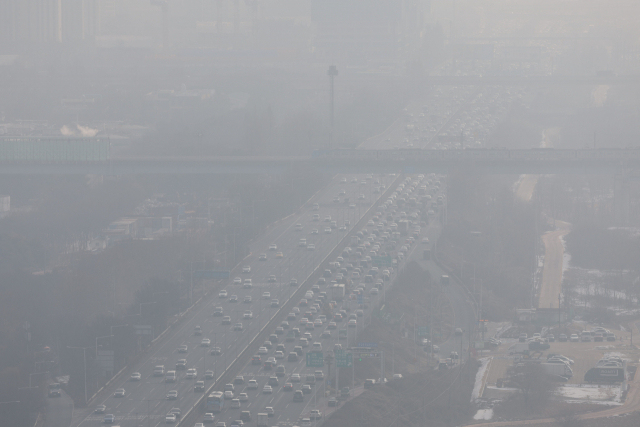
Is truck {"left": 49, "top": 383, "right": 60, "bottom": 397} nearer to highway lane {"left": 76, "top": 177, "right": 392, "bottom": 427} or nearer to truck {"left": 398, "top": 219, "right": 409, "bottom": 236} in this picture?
highway lane {"left": 76, "top": 177, "right": 392, "bottom": 427}

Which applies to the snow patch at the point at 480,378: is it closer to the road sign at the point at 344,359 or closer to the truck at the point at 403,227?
the road sign at the point at 344,359

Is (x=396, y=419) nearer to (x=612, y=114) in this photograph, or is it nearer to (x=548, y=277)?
(x=548, y=277)

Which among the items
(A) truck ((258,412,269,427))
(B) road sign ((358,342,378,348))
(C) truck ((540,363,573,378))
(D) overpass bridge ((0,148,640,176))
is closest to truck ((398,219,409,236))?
(D) overpass bridge ((0,148,640,176))

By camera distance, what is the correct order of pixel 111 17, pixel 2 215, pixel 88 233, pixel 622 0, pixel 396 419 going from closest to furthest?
pixel 396 419
pixel 88 233
pixel 2 215
pixel 111 17
pixel 622 0

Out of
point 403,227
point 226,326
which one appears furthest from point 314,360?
point 403,227

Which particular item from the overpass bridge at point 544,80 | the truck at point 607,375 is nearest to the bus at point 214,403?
the truck at point 607,375

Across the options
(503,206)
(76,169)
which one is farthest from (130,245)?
(503,206)

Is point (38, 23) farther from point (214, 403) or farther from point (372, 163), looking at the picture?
point (214, 403)
